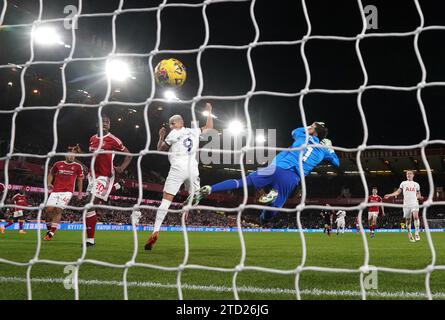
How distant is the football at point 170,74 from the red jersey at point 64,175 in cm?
348

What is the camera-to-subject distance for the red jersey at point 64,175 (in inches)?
333

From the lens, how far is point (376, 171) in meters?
45.2

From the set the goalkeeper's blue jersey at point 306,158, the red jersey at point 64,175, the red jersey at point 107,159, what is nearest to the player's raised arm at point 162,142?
the red jersey at point 107,159

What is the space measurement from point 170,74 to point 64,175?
3.70 meters

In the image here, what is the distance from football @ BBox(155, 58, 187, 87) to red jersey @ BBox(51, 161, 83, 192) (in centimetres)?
348

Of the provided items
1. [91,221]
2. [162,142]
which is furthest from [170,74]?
[91,221]

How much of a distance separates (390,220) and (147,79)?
24751 millimetres

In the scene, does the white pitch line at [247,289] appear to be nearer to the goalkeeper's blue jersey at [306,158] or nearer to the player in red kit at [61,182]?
the goalkeeper's blue jersey at [306,158]

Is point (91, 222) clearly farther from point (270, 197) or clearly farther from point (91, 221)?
point (270, 197)

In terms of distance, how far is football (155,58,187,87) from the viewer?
5965mm

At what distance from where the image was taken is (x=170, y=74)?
5973 millimetres

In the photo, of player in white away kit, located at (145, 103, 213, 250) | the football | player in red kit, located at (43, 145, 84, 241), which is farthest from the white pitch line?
player in red kit, located at (43, 145, 84, 241)
